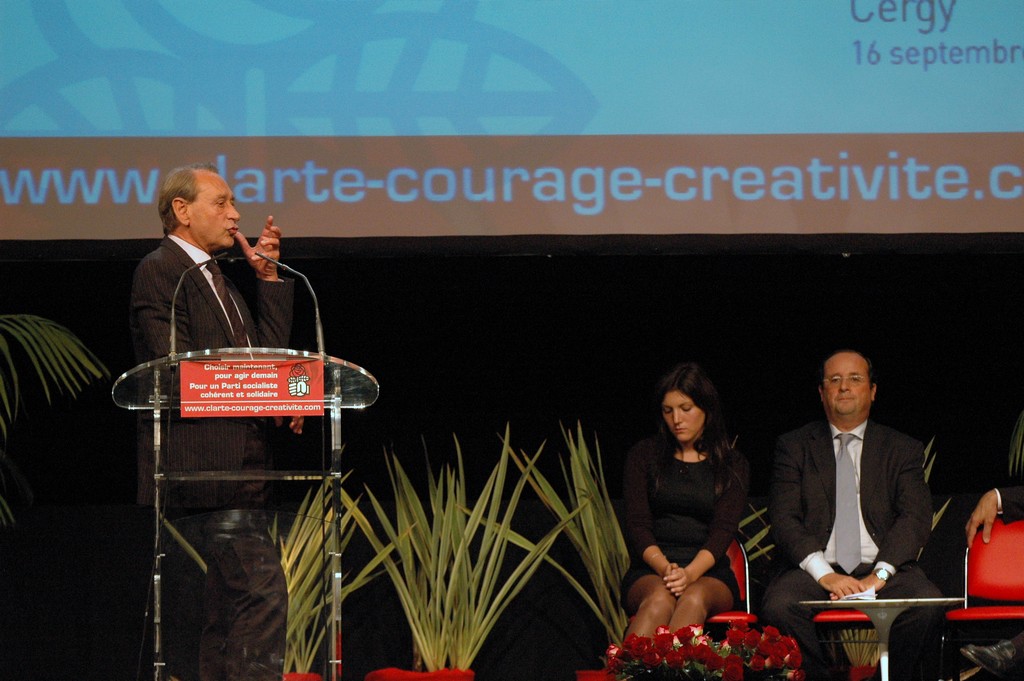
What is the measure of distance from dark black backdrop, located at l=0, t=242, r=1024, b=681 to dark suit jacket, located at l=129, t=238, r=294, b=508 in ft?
5.58

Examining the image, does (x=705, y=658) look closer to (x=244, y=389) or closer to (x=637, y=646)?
(x=637, y=646)

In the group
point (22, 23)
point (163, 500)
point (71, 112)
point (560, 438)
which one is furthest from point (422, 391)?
point (163, 500)

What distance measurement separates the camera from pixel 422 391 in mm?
4809

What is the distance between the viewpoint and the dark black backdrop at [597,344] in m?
4.74

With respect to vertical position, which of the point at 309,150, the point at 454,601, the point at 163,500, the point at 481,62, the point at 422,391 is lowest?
the point at 454,601

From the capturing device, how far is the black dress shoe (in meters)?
3.59

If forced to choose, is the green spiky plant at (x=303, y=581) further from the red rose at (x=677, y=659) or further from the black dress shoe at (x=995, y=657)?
the black dress shoe at (x=995, y=657)

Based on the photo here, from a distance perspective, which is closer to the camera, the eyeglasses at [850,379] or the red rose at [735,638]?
the red rose at [735,638]

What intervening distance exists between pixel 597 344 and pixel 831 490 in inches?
43.6

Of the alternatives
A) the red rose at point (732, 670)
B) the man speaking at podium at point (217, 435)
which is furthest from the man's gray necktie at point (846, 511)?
the man speaking at podium at point (217, 435)

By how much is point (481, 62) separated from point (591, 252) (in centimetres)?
75

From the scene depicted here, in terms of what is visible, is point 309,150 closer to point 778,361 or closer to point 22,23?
point 22,23

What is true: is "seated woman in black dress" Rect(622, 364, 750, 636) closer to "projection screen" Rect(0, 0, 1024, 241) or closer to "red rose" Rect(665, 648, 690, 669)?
"projection screen" Rect(0, 0, 1024, 241)

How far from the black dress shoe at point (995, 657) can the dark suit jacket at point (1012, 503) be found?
53 cm
